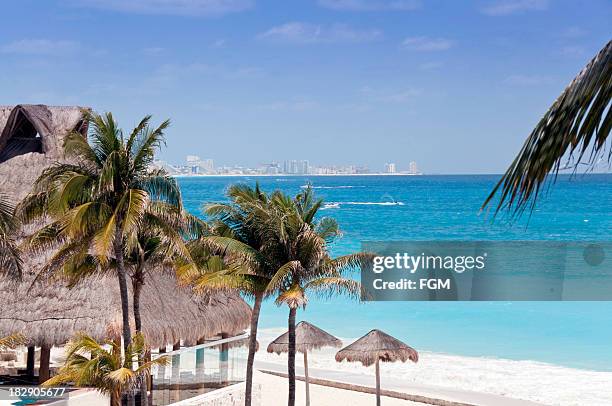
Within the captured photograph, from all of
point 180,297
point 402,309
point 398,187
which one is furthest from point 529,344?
point 398,187

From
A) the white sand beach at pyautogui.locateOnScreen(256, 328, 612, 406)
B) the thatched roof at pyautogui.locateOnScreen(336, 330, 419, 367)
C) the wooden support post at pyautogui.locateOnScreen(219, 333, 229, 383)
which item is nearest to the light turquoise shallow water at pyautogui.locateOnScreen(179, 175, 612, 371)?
the white sand beach at pyautogui.locateOnScreen(256, 328, 612, 406)

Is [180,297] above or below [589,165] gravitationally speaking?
below

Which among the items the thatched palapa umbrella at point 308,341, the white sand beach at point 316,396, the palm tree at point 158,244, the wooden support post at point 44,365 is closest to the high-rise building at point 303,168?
the white sand beach at point 316,396

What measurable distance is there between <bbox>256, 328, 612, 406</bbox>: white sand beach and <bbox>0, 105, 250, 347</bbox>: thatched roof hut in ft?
16.5

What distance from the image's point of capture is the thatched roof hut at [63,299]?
14656 millimetres

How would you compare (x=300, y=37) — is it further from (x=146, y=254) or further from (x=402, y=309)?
(x=146, y=254)

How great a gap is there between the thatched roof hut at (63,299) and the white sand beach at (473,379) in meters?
5.03

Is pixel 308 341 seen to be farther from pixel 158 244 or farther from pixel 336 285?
pixel 158 244

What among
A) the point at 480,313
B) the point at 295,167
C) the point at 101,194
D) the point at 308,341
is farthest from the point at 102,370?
the point at 295,167

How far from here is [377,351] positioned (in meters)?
18.3

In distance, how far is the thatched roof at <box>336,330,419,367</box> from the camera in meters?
18.3

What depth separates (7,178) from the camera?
1673 cm

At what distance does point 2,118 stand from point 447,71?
3246 inches

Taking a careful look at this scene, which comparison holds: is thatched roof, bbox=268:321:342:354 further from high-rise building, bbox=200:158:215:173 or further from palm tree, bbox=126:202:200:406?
high-rise building, bbox=200:158:215:173
